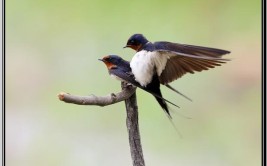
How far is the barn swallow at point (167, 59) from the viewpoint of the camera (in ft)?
3.31

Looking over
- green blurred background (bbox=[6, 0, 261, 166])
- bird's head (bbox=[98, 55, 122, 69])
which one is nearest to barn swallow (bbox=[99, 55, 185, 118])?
bird's head (bbox=[98, 55, 122, 69])

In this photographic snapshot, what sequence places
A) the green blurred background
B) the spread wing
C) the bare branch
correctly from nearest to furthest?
the bare branch
the spread wing
the green blurred background

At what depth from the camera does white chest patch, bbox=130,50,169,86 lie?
101cm

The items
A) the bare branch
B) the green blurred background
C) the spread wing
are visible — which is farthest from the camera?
the green blurred background

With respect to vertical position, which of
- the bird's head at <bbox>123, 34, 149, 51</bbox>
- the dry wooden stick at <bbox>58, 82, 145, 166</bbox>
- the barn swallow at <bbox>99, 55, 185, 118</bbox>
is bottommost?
the dry wooden stick at <bbox>58, 82, 145, 166</bbox>

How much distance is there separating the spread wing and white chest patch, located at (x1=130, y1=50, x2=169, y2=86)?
12 millimetres

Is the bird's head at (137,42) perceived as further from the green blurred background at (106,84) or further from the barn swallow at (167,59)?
the green blurred background at (106,84)

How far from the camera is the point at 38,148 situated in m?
1.20

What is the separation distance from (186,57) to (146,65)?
92 mm

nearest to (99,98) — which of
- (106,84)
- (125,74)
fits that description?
(125,74)

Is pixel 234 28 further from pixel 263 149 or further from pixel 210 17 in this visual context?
pixel 263 149

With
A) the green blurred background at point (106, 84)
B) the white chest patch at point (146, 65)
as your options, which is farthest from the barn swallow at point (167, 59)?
the green blurred background at point (106, 84)

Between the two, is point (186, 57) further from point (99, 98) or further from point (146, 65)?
point (99, 98)

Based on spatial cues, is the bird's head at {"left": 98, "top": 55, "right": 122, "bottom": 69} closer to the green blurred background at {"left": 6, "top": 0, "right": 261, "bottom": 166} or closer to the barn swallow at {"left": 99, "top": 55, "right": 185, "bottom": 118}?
the barn swallow at {"left": 99, "top": 55, "right": 185, "bottom": 118}
